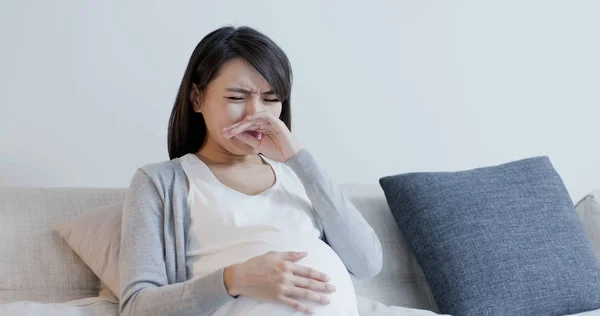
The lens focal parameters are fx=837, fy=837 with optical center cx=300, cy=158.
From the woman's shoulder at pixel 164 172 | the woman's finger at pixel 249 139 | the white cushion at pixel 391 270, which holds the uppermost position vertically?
the woman's finger at pixel 249 139

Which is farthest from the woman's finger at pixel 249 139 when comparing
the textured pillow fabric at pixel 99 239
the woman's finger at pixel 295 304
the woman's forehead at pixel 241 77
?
the woman's finger at pixel 295 304

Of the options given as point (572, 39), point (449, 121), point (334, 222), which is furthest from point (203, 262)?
point (572, 39)

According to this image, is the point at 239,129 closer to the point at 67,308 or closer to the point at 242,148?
the point at 242,148

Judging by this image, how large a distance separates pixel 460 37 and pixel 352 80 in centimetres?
45

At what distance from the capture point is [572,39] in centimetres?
301

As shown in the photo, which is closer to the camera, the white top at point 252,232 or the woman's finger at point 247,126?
the white top at point 252,232

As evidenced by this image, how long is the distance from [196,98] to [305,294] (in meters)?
0.57

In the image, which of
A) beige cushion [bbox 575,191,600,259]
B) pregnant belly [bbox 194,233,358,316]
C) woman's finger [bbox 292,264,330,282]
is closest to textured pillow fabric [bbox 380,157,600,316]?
beige cushion [bbox 575,191,600,259]

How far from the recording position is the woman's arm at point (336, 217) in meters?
1.80

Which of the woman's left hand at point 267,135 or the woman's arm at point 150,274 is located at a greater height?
the woman's left hand at point 267,135

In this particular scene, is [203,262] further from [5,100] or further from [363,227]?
[5,100]

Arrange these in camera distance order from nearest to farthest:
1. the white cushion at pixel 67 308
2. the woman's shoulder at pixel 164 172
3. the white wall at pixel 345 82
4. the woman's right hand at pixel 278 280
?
the woman's right hand at pixel 278 280 < the white cushion at pixel 67 308 < the woman's shoulder at pixel 164 172 < the white wall at pixel 345 82

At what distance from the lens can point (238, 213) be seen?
1.75 meters

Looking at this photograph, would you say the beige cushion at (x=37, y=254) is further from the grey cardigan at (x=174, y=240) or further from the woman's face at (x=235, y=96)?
the woman's face at (x=235, y=96)
